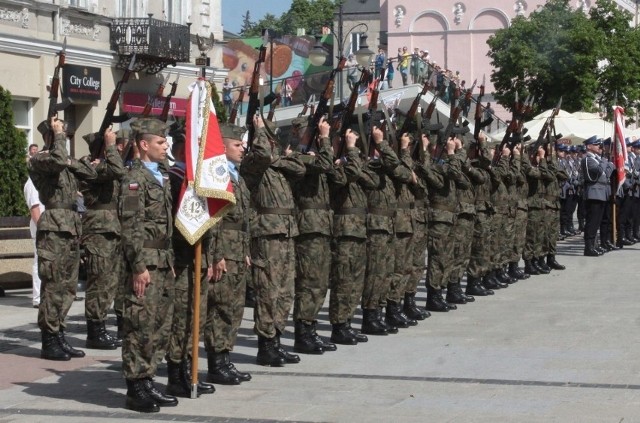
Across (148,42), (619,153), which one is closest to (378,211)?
(619,153)

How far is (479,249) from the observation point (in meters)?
16.0

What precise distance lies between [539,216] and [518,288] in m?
2.14

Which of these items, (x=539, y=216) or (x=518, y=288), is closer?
(x=518, y=288)

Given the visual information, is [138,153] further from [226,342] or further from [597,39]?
[597,39]

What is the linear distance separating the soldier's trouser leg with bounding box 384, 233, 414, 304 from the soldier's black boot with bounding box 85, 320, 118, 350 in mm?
2691

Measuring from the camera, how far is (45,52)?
88.6 feet

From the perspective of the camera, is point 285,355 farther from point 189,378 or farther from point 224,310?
point 189,378

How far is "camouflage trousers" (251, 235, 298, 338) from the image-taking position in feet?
34.9

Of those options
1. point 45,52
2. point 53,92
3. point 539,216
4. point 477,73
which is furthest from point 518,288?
point 477,73

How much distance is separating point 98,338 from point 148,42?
18.8 meters

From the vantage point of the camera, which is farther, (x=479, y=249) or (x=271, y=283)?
(x=479, y=249)

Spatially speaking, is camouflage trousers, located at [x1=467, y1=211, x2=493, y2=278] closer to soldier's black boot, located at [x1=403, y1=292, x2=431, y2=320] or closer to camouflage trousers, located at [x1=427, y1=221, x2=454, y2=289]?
camouflage trousers, located at [x1=427, y1=221, x2=454, y2=289]

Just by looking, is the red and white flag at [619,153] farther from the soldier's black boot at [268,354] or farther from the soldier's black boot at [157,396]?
the soldier's black boot at [157,396]

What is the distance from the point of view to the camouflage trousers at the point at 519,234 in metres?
17.7
